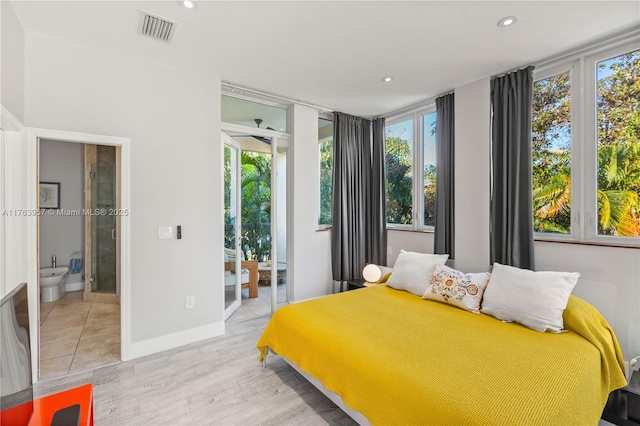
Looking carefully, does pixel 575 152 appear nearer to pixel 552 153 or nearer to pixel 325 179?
pixel 552 153

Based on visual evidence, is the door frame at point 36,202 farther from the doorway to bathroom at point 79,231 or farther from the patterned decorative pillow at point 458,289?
the patterned decorative pillow at point 458,289

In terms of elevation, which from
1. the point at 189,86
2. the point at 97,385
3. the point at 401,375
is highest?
the point at 189,86

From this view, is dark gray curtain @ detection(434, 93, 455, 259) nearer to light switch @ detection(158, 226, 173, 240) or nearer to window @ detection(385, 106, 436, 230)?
window @ detection(385, 106, 436, 230)

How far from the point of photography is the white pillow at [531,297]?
6.88 feet

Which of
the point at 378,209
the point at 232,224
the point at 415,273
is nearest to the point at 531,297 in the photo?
the point at 415,273

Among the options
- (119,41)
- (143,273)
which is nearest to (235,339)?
(143,273)

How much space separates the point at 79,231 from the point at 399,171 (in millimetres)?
5084

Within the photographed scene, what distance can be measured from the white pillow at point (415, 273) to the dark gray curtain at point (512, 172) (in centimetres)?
60

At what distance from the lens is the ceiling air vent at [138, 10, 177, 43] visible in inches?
85.6

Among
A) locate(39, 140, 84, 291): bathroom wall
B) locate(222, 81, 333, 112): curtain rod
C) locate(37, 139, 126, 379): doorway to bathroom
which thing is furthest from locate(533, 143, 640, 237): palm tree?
locate(39, 140, 84, 291): bathroom wall

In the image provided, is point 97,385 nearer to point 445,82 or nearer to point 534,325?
point 534,325

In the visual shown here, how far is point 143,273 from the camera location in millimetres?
2785

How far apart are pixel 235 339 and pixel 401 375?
2.09 metres

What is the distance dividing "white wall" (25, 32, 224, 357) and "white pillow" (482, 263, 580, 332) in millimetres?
2611
